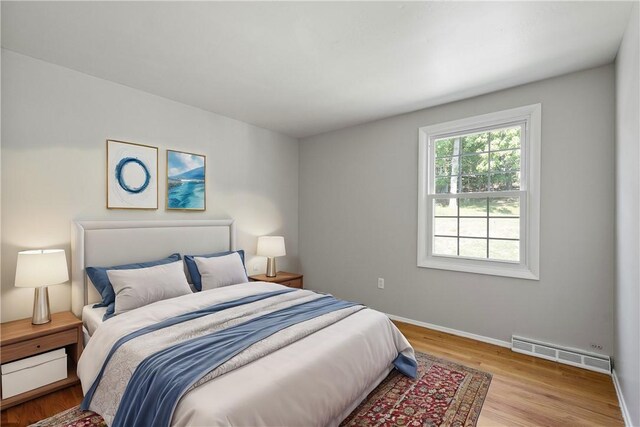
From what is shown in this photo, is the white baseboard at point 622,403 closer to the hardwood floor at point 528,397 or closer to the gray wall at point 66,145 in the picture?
the hardwood floor at point 528,397

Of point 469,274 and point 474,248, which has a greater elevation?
point 474,248

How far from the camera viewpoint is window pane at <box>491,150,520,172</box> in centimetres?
307

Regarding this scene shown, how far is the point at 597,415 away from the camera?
80.0 inches

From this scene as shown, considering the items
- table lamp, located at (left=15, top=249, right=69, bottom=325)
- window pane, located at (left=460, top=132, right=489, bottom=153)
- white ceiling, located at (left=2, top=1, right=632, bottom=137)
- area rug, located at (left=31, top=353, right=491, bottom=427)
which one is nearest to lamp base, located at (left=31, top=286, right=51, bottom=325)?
table lamp, located at (left=15, top=249, right=69, bottom=325)

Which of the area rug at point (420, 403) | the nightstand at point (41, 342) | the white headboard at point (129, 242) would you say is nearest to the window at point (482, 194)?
the area rug at point (420, 403)

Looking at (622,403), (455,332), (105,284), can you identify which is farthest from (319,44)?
(622,403)

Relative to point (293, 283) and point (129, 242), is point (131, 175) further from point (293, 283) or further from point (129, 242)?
point (293, 283)

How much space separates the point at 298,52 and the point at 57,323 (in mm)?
2732

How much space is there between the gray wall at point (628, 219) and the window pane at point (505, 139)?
76 centimetres

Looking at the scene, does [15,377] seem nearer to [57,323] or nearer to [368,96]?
[57,323]

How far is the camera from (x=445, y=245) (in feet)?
11.6

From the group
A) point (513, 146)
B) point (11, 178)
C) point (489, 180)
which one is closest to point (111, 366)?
point (11, 178)

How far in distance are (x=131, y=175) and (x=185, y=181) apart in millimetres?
551

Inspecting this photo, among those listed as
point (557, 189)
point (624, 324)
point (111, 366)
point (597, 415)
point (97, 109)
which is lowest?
point (597, 415)
